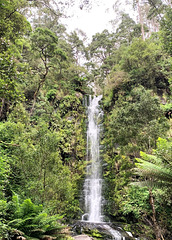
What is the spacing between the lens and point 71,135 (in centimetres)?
1361

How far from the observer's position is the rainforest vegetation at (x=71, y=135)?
4172mm

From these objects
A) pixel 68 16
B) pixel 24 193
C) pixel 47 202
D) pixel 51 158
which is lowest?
pixel 47 202

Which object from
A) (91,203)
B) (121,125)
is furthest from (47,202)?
(91,203)

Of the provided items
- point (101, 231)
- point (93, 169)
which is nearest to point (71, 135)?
point (93, 169)

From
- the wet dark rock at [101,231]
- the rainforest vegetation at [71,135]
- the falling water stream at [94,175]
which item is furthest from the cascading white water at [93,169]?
the wet dark rock at [101,231]

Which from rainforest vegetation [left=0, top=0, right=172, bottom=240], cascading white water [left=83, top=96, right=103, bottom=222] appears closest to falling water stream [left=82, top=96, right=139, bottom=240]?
cascading white water [left=83, top=96, right=103, bottom=222]

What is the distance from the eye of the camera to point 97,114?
53.8 feet

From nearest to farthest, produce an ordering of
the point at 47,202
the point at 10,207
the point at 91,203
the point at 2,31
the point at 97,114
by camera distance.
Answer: the point at 10,207, the point at 47,202, the point at 2,31, the point at 91,203, the point at 97,114

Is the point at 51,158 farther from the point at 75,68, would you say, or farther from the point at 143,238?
the point at 75,68

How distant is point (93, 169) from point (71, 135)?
3.25 m

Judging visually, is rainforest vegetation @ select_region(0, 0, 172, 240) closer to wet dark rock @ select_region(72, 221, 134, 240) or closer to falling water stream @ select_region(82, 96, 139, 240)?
falling water stream @ select_region(82, 96, 139, 240)

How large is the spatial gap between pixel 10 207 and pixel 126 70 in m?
13.6

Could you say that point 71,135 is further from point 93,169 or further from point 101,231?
point 101,231

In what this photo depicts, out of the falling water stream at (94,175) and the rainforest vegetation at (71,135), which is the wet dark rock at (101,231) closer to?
the falling water stream at (94,175)
